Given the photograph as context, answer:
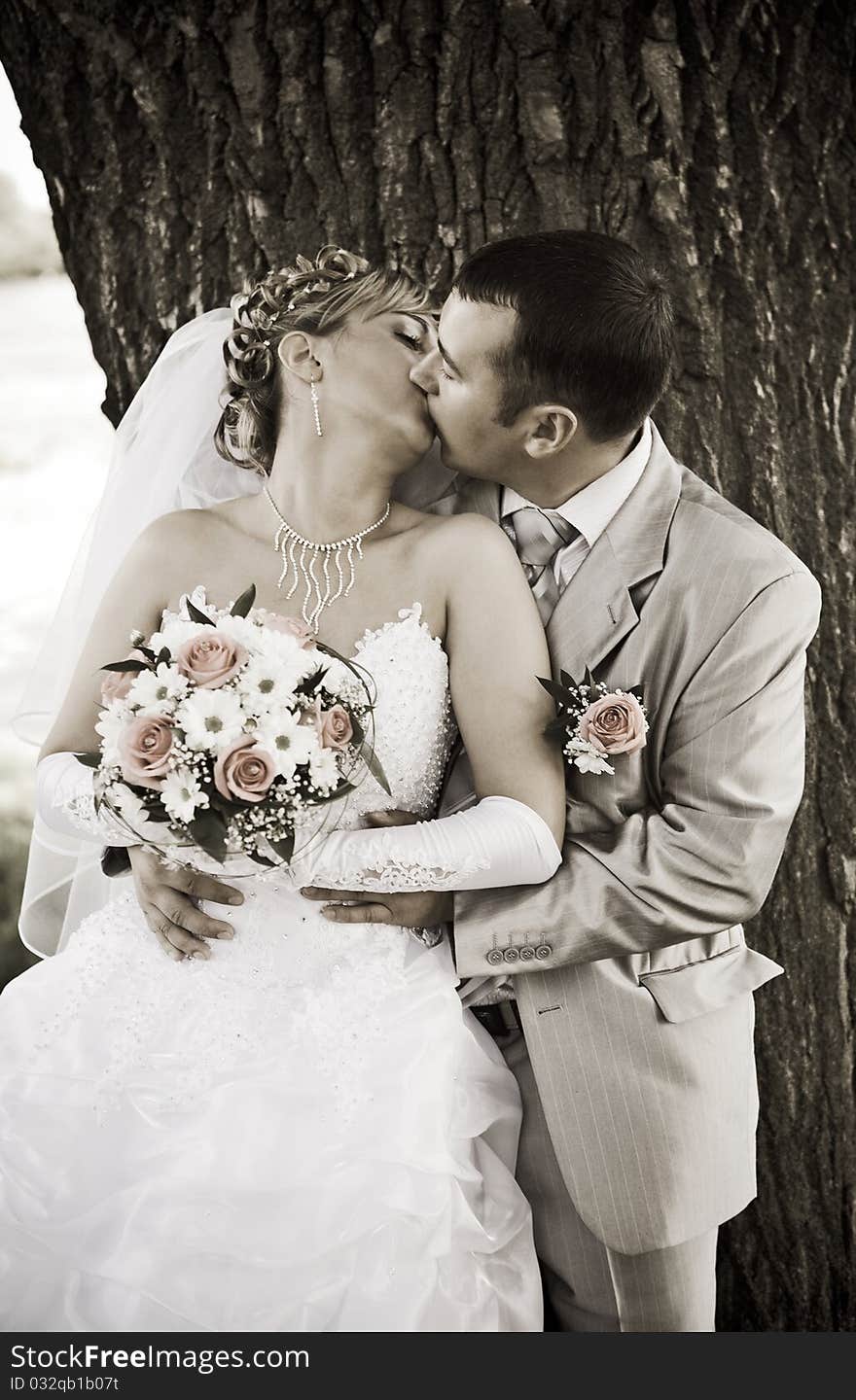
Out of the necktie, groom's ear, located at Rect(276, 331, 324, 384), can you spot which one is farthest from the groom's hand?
groom's ear, located at Rect(276, 331, 324, 384)

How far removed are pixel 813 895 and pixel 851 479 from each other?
41.4 inches

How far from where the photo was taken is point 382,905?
85.2 inches

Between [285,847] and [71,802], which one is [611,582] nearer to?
[285,847]

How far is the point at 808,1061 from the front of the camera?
276 centimetres

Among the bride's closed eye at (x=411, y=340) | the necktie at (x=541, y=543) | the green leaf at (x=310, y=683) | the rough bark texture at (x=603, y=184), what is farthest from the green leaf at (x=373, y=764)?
the rough bark texture at (x=603, y=184)

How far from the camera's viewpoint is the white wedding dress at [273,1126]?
74.2 inches

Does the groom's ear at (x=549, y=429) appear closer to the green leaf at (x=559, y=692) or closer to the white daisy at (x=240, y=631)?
the green leaf at (x=559, y=692)

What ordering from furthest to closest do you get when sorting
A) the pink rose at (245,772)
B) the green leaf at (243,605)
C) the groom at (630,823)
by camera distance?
the groom at (630,823), the green leaf at (243,605), the pink rose at (245,772)

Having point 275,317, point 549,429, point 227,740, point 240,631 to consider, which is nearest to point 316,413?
point 275,317

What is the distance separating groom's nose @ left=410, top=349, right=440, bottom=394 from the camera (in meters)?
2.34

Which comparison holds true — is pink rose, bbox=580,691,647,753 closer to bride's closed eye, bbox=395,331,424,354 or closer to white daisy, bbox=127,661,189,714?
white daisy, bbox=127,661,189,714

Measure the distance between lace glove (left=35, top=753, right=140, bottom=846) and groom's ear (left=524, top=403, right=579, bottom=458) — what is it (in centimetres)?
115

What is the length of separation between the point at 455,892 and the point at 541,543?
814 millimetres

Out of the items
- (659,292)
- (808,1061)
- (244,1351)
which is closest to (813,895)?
(808,1061)
